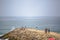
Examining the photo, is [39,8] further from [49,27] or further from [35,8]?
[49,27]

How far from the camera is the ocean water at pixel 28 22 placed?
230 centimetres

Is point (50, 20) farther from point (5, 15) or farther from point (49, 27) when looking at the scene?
point (5, 15)

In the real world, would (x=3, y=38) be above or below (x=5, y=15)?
below

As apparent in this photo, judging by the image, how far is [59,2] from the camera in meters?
2.32

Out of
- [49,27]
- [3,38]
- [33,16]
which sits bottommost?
[3,38]

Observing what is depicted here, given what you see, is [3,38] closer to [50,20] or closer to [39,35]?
[39,35]

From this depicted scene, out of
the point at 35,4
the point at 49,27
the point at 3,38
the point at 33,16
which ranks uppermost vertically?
the point at 35,4

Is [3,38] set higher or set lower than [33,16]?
lower

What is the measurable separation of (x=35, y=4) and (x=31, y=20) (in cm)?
26

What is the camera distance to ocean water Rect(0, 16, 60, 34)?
2.30 metres

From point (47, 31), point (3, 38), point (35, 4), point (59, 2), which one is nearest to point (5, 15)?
point (3, 38)

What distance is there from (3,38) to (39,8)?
715 millimetres

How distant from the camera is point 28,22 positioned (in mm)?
2314

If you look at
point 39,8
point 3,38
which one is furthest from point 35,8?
A: point 3,38
